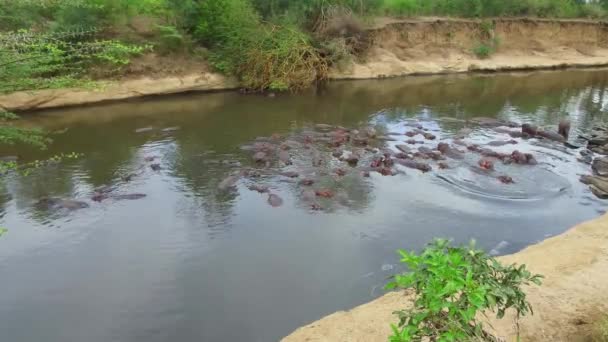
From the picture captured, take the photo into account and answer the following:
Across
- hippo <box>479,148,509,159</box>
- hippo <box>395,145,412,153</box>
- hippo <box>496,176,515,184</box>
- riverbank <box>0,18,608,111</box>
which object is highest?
riverbank <box>0,18,608,111</box>

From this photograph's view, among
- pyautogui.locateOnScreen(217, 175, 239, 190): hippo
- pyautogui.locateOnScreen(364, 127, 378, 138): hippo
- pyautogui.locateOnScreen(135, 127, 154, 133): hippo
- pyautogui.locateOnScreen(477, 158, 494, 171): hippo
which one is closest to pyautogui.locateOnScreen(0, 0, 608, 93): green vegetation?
pyautogui.locateOnScreen(135, 127, 154, 133): hippo

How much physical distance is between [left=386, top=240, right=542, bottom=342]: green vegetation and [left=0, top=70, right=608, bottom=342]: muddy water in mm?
3653

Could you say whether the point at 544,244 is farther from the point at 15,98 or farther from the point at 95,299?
the point at 15,98

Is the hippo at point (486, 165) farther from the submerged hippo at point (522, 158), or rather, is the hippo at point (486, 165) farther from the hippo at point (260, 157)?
the hippo at point (260, 157)

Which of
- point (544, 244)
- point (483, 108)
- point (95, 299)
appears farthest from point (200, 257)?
point (483, 108)

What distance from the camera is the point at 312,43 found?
24984 millimetres

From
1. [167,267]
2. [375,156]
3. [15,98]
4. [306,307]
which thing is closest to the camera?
[306,307]

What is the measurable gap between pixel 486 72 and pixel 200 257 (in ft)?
80.9

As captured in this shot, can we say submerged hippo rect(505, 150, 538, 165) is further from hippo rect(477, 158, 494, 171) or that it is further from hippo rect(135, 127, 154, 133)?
hippo rect(135, 127, 154, 133)

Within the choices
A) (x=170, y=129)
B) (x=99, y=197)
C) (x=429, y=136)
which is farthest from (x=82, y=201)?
(x=429, y=136)

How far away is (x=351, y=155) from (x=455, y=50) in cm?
1918

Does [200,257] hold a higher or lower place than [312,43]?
lower

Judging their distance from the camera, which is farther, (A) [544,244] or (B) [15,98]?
(B) [15,98]

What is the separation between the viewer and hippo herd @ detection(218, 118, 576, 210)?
41.1 feet
